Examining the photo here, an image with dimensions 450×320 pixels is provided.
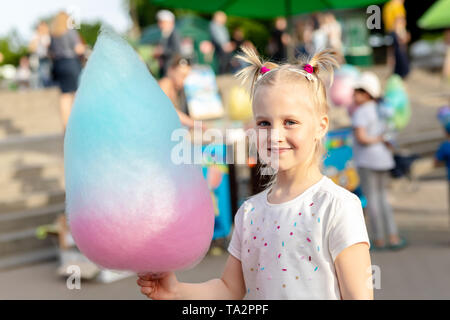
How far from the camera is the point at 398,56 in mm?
10875

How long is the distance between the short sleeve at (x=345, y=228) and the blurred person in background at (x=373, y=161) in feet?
13.0

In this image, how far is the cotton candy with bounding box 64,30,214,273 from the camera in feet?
4.34

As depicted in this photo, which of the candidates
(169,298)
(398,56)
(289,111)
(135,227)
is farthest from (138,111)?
(398,56)

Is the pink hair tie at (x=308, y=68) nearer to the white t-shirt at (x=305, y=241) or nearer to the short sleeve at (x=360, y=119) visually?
the white t-shirt at (x=305, y=241)

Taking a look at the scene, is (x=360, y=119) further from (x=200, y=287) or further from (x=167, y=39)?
(x=167, y=39)

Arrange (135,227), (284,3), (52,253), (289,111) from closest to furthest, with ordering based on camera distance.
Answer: (135,227) < (289,111) < (284,3) < (52,253)

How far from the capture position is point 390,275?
4.73 m

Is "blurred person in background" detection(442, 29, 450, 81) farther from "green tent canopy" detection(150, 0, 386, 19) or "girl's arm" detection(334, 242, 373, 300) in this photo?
"girl's arm" detection(334, 242, 373, 300)

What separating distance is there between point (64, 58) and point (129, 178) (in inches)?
218

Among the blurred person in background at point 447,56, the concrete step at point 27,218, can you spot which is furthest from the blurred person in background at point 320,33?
the concrete step at point 27,218

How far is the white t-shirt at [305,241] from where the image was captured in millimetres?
1432

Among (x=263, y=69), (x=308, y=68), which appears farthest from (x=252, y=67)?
(x=308, y=68)
